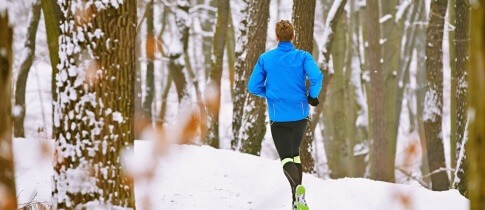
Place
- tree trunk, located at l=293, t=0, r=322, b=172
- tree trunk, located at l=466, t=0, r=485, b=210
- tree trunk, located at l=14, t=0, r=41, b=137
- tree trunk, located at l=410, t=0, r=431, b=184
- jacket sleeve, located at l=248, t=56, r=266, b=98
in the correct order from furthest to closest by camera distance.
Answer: tree trunk, located at l=410, t=0, r=431, b=184 < tree trunk, located at l=14, t=0, r=41, b=137 < tree trunk, located at l=293, t=0, r=322, b=172 < jacket sleeve, located at l=248, t=56, r=266, b=98 < tree trunk, located at l=466, t=0, r=485, b=210

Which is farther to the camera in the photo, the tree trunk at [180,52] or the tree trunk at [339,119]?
the tree trunk at [339,119]

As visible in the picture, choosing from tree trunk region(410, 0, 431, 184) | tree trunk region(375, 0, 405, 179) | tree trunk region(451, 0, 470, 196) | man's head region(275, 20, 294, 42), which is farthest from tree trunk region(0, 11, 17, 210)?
tree trunk region(410, 0, 431, 184)

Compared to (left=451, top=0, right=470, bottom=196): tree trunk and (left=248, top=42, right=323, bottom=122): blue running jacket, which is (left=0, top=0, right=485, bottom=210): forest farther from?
(left=248, top=42, right=323, bottom=122): blue running jacket

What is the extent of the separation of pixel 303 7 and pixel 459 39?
3.50 metres

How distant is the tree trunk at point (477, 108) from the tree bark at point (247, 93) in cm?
874

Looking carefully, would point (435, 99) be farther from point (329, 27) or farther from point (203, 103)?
point (203, 103)

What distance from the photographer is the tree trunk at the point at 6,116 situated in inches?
157

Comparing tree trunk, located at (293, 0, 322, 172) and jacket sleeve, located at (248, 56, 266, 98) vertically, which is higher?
tree trunk, located at (293, 0, 322, 172)

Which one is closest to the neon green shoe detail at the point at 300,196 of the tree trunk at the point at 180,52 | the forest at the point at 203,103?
the forest at the point at 203,103

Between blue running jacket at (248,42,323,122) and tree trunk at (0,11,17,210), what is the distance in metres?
2.98

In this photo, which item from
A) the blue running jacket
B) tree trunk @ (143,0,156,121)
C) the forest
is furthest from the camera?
tree trunk @ (143,0,156,121)

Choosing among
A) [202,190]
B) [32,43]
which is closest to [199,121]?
[32,43]

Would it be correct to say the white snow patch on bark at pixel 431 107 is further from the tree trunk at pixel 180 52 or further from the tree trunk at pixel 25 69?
the tree trunk at pixel 25 69

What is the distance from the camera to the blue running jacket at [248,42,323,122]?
7.00m
